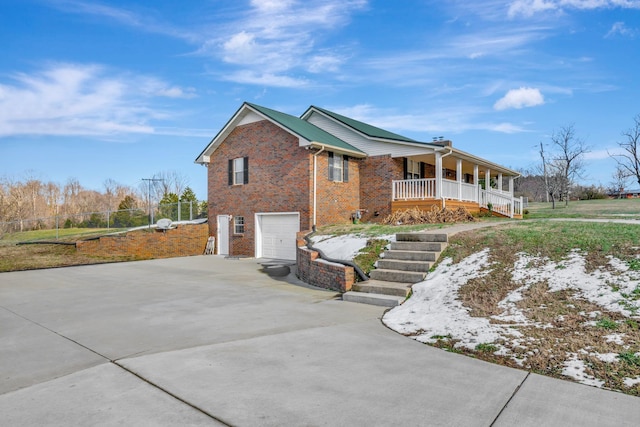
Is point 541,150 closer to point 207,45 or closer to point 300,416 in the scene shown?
point 207,45

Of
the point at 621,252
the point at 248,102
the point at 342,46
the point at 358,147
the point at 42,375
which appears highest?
the point at 342,46

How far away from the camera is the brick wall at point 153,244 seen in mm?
17669

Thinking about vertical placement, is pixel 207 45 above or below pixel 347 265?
above

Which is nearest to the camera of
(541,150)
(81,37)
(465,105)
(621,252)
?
(621,252)

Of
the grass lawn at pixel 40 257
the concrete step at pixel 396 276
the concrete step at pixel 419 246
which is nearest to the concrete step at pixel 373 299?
the concrete step at pixel 396 276

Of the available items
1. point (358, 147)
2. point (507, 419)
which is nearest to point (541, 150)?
point (358, 147)

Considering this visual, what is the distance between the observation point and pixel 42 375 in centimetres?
417

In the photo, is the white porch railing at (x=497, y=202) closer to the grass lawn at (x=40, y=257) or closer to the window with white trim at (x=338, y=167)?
the window with white trim at (x=338, y=167)

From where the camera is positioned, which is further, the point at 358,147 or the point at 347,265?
the point at 358,147

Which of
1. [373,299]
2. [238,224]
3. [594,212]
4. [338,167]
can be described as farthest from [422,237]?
[594,212]

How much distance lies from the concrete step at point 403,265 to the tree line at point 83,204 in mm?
15771

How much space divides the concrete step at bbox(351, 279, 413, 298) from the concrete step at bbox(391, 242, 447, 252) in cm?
140

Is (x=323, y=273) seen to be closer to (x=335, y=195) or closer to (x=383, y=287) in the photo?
(x=383, y=287)

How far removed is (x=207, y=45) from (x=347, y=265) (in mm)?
11487
